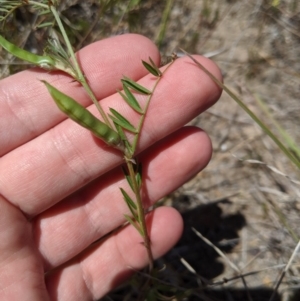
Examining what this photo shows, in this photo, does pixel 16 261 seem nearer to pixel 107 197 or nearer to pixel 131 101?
pixel 107 197

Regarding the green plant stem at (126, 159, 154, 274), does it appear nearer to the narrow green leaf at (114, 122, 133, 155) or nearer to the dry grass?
the narrow green leaf at (114, 122, 133, 155)

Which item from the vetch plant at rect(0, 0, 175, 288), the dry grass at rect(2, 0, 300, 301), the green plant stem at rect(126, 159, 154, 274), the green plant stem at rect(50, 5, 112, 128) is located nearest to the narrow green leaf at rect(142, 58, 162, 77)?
the vetch plant at rect(0, 0, 175, 288)

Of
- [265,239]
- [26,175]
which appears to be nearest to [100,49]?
[26,175]

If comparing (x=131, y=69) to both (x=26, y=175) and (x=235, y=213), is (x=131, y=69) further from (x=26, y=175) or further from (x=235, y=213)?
(x=235, y=213)

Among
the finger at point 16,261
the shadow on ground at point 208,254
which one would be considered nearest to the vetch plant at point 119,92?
the finger at point 16,261

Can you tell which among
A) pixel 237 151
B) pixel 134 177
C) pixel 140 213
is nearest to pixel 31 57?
pixel 134 177

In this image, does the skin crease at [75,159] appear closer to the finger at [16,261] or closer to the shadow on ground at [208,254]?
the finger at [16,261]
